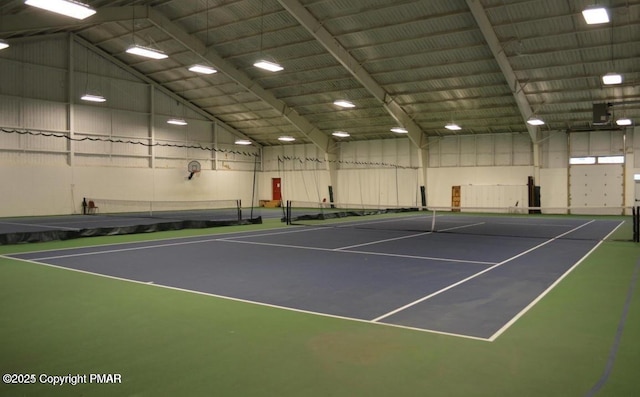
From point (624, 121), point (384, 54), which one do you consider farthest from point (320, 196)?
point (624, 121)

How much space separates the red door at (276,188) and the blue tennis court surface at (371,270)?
2928 cm

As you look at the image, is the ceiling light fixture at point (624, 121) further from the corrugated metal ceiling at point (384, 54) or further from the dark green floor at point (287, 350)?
the dark green floor at point (287, 350)

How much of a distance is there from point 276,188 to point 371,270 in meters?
37.7

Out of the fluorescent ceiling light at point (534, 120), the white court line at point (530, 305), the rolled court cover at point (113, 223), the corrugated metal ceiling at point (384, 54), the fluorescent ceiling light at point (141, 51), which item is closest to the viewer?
the white court line at point (530, 305)

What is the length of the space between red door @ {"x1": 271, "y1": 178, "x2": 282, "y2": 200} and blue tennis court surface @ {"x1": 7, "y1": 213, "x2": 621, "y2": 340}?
29283 mm

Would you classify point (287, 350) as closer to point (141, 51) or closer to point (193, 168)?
point (141, 51)

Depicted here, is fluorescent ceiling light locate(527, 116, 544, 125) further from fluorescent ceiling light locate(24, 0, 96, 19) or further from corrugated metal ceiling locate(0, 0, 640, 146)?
fluorescent ceiling light locate(24, 0, 96, 19)

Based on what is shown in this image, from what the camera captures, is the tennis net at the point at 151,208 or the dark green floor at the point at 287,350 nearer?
the dark green floor at the point at 287,350

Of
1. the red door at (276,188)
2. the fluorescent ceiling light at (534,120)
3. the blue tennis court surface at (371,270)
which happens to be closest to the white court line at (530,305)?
the blue tennis court surface at (371,270)

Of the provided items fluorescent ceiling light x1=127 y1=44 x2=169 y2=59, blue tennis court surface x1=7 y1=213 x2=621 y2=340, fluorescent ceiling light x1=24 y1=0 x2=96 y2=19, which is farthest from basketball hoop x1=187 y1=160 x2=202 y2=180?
fluorescent ceiling light x1=24 y1=0 x2=96 y2=19

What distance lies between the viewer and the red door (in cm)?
4766

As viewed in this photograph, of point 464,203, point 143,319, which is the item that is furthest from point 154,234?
point 464,203

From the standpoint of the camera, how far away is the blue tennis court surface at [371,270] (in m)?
7.32

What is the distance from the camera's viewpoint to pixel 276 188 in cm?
4800
